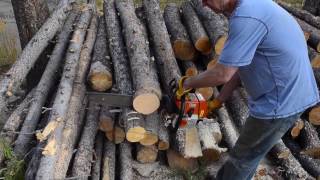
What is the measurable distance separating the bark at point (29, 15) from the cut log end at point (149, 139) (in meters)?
2.74

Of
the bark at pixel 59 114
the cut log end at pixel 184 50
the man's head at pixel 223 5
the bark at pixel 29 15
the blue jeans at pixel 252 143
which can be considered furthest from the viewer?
the bark at pixel 29 15

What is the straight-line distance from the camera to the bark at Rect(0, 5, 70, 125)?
4.58m

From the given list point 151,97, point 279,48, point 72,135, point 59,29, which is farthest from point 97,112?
point 279,48

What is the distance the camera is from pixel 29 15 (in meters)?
5.86

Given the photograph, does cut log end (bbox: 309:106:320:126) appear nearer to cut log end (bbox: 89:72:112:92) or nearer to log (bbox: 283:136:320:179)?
log (bbox: 283:136:320:179)

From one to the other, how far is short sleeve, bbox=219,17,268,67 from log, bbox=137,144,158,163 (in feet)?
5.62

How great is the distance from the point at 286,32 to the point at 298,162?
1.96 meters

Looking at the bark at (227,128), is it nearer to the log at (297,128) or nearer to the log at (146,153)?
the log at (297,128)

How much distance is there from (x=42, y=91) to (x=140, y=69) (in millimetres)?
1328

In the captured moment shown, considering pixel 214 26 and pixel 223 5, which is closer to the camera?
pixel 223 5

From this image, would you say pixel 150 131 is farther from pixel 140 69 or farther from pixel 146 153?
pixel 140 69

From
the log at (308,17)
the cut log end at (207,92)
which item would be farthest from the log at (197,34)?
the log at (308,17)

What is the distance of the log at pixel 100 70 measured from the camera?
4.57 m

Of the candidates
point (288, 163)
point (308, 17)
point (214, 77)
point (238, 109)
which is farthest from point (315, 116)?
point (214, 77)
